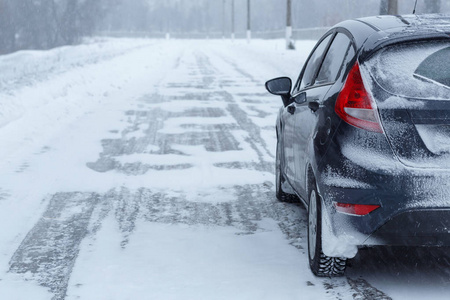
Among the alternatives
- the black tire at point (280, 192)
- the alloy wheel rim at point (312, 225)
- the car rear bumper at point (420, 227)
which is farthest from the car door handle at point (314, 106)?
the black tire at point (280, 192)

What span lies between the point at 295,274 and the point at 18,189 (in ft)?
11.7

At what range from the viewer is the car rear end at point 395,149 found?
13.2 ft

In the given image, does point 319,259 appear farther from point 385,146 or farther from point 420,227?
point 385,146

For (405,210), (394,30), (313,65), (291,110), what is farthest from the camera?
(313,65)

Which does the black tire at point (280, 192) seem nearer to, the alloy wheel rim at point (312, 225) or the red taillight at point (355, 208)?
the alloy wheel rim at point (312, 225)

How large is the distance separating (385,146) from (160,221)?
249cm

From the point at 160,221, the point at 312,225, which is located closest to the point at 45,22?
the point at 160,221

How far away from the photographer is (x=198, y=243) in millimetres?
5426

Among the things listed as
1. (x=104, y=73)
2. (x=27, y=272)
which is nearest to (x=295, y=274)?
(x=27, y=272)

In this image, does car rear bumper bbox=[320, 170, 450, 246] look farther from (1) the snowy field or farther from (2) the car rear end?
(1) the snowy field

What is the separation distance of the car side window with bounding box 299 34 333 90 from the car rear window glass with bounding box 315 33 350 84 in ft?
0.75

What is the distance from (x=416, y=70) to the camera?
4188mm

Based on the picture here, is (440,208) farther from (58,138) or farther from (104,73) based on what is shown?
(104,73)

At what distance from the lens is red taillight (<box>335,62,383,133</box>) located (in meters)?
4.14
